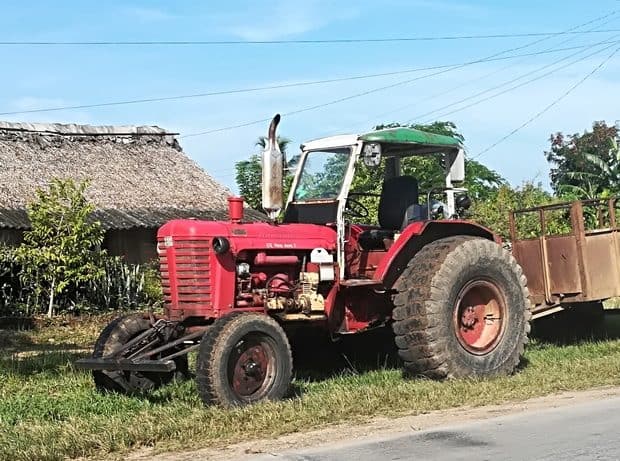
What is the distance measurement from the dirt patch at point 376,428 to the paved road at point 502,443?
0.16 m

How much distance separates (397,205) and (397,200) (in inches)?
2.2

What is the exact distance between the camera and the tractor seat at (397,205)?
9.82 meters

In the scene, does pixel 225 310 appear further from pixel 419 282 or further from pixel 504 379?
pixel 504 379

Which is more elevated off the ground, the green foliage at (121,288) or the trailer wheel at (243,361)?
the green foliage at (121,288)

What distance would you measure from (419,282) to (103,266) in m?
12.2

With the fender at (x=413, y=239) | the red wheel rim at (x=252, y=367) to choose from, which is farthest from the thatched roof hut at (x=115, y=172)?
the red wheel rim at (x=252, y=367)

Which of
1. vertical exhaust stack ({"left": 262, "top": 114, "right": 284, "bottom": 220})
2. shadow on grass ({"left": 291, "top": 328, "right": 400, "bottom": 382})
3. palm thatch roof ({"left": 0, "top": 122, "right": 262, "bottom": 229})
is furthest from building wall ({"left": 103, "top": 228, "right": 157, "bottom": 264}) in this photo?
vertical exhaust stack ({"left": 262, "top": 114, "right": 284, "bottom": 220})

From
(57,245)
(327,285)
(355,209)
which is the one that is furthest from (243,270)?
(57,245)

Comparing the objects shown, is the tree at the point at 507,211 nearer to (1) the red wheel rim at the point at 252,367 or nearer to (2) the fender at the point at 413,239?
(2) the fender at the point at 413,239

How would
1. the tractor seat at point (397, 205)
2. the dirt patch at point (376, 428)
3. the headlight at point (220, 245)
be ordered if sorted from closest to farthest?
the dirt patch at point (376, 428), the headlight at point (220, 245), the tractor seat at point (397, 205)

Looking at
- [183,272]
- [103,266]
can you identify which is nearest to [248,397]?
[183,272]

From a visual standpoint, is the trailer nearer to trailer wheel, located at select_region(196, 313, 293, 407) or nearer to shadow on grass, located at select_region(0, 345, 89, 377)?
trailer wheel, located at select_region(196, 313, 293, 407)

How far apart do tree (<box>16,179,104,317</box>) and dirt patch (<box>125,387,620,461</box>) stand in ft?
40.9

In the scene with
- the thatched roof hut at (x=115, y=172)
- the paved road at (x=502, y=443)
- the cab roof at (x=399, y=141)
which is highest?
the thatched roof hut at (x=115, y=172)
